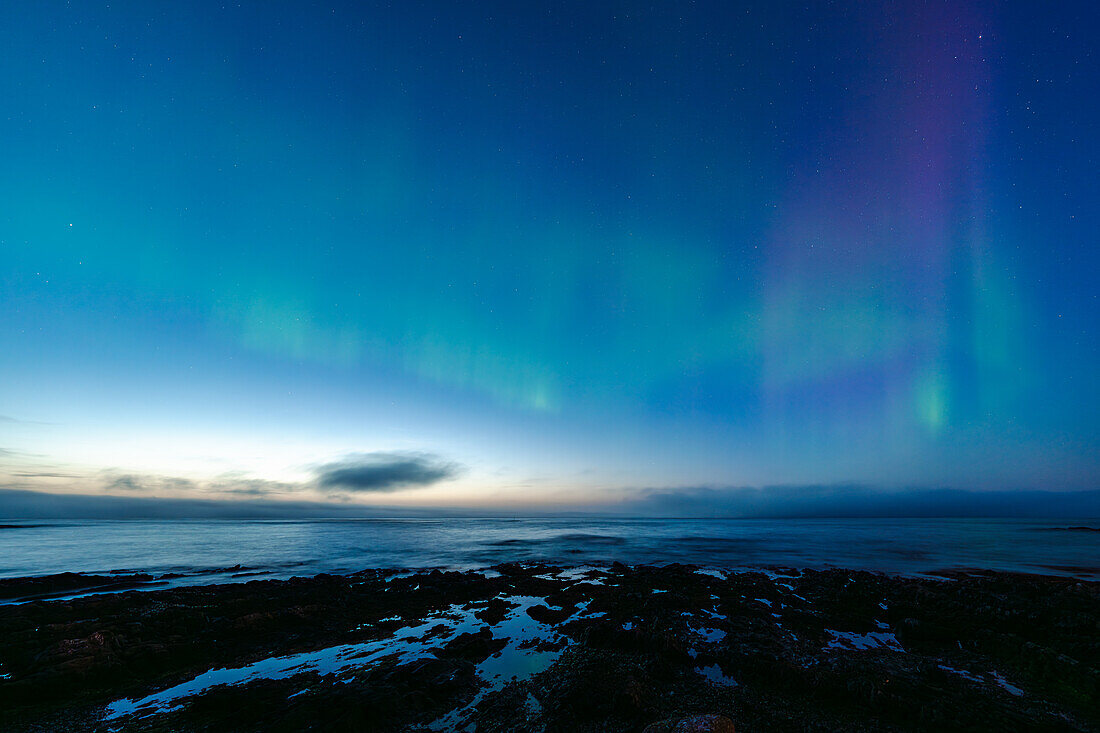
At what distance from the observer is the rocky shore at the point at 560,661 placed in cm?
1003

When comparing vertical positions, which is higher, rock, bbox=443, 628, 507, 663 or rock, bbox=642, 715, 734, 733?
rock, bbox=642, 715, 734, 733

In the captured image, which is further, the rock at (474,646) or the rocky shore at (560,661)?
the rock at (474,646)

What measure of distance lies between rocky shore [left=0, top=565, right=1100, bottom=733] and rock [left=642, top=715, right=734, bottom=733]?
65 mm

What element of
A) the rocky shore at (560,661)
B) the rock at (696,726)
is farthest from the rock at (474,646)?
the rock at (696,726)

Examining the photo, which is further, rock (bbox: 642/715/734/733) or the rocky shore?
the rocky shore

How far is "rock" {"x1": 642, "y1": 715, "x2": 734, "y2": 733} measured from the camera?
819cm

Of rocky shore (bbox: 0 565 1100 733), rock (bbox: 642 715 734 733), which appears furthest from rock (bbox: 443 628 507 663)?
rock (bbox: 642 715 734 733)

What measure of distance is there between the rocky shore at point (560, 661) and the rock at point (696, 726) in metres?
0.07

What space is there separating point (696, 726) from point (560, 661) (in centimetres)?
647

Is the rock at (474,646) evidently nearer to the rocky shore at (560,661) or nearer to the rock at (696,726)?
the rocky shore at (560,661)

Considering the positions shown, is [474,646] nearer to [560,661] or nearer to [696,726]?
[560,661]

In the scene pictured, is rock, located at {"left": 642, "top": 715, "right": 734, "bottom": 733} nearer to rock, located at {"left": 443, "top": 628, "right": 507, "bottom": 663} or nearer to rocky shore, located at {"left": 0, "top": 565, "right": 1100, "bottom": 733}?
rocky shore, located at {"left": 0, "top": 565, "right": 1100, "bottom": 733}

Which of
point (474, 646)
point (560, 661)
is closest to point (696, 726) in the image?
point (560, 661)

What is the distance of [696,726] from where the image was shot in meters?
8.23
